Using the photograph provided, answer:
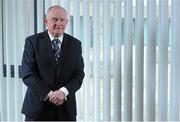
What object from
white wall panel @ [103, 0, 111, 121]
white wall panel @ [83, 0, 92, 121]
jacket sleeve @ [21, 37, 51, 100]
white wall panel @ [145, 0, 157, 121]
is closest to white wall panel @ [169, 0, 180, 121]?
white wall panel @ [145, 0, 157, 121]

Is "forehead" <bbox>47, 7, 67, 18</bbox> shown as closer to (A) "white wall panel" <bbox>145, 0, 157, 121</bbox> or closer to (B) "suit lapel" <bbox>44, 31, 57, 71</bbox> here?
(B) "suit lapel" <bbox>44, 31, 57, 71</bbox>

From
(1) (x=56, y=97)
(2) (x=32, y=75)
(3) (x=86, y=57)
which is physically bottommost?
(1) (x=56, y=97)

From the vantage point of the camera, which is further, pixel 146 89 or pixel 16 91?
pixel 16 91

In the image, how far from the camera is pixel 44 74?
2219 millimetres

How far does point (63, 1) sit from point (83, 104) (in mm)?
959

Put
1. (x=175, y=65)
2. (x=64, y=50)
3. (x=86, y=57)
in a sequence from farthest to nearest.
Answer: (x=86, y=57)
(x=175, y=65)
(x=64, y=50)

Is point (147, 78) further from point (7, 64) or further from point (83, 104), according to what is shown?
point (7, 64)

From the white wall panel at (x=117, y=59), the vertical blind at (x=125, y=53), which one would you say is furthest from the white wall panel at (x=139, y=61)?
the white wall panel at (x=117, y=59)

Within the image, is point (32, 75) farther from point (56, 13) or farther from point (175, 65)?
point (175, 65)

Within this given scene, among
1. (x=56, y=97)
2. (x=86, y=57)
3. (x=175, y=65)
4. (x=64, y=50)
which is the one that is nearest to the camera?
(x=56, y=97)

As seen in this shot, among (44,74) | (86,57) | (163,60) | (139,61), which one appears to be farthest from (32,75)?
(163,60)

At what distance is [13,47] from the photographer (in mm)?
2945

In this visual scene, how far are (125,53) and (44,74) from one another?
832 millimetres

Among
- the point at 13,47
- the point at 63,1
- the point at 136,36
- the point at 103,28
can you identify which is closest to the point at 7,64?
the point at 13,47
